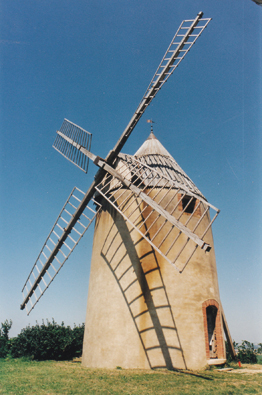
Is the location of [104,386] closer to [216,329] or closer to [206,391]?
[206,391]

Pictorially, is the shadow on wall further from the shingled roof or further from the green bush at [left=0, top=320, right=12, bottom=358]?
the green bush at [left=0, top=320, right=12, bottom=358]

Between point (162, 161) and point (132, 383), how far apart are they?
6.34 meters

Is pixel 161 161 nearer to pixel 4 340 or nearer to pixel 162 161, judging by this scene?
pixel 162 161

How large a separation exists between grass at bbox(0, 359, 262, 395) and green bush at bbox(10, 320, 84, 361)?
12.8 feet

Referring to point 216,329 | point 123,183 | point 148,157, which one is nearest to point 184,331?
point 216,329

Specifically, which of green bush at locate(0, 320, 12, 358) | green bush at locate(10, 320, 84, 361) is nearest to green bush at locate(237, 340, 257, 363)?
green bush at locate(10, 320, 84, 361)

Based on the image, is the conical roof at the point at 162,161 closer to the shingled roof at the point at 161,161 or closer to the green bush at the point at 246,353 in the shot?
the shingled roof at the point at 161,161

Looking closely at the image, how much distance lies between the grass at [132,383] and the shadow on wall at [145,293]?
1.47 feet

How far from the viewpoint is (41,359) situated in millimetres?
10406

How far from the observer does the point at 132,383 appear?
5430mm

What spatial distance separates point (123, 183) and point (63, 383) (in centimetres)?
478

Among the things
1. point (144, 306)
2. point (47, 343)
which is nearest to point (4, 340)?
point (47, 343)

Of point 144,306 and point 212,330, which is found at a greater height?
point 144,306

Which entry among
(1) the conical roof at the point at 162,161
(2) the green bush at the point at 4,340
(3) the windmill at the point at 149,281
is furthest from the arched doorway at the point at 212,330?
(2) the green bush at the point at 4,340
